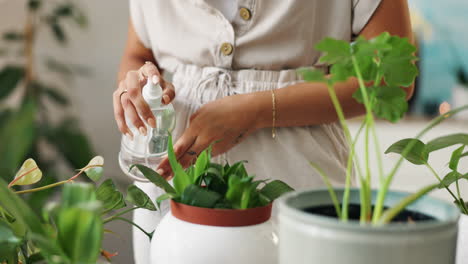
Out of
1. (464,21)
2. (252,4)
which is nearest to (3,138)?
(252,4)

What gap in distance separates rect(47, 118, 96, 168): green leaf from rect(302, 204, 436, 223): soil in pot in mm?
1835

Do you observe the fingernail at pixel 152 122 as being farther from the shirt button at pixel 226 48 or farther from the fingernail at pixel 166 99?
the shirt button at pixel 226 48

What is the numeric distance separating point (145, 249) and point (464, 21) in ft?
7.34

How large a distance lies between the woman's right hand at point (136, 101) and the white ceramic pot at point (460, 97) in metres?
2.09

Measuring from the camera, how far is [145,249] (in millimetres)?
896

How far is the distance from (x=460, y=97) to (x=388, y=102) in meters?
2.39

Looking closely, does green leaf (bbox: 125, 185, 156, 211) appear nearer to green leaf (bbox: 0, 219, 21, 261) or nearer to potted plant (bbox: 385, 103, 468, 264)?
green leaf (bbox: 0, 219, 21, 261)

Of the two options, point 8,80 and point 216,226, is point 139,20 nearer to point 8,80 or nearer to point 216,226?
point 216,226

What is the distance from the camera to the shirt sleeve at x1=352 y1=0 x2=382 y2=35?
0.88 m

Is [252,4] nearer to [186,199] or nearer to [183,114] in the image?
[183,114]

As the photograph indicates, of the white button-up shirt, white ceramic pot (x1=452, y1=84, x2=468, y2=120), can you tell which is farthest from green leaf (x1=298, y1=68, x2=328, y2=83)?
white ceramic pot (x1=452, y1=84, x2=468, y2=120)

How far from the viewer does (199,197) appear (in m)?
0.44

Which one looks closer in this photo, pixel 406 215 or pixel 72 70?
pixel 406 215

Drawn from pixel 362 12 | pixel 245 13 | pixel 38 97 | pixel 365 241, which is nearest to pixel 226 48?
pixel 245 13
